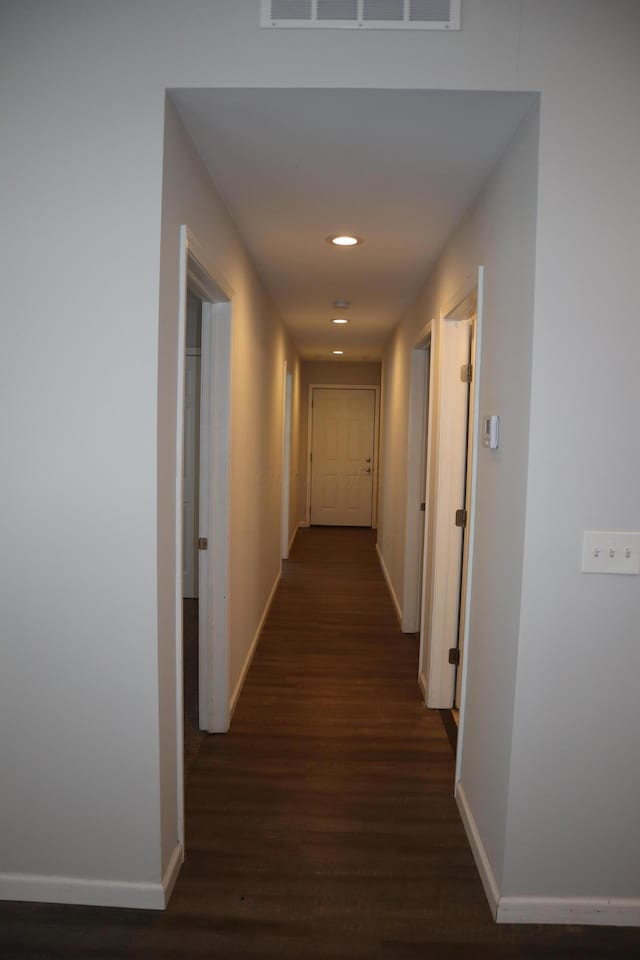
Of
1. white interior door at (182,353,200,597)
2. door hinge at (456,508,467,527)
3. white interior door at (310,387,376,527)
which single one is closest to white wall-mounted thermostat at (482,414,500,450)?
door hinge at (456,508,467,527)

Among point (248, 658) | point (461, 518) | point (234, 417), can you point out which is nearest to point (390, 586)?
point (248, 658)

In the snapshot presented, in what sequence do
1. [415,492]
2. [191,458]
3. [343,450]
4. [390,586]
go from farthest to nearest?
[343,450] < [390,586] < [191,458] < [415,492]

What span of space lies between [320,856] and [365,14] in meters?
2.67

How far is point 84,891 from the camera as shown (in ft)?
6.44

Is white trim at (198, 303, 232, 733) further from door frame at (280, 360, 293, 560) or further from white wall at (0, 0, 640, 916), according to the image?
door frame at (280, 360, 293, 560)

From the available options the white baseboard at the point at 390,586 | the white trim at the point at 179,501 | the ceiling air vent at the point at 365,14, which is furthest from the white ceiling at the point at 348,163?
the white baseboard at the point at 390,586

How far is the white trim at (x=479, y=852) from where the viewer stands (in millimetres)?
1987

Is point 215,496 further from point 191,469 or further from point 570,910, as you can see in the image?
point 191,469

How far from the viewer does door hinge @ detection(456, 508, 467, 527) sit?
3.25 meters

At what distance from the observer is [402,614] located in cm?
479

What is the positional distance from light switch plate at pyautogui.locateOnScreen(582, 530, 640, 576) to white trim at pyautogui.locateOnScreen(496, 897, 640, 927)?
1036 millimetres

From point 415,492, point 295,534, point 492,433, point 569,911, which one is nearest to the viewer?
point 569,911

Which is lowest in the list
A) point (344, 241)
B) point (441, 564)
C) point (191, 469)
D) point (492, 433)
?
point (441, 564)

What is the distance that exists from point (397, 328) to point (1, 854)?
489 cm
